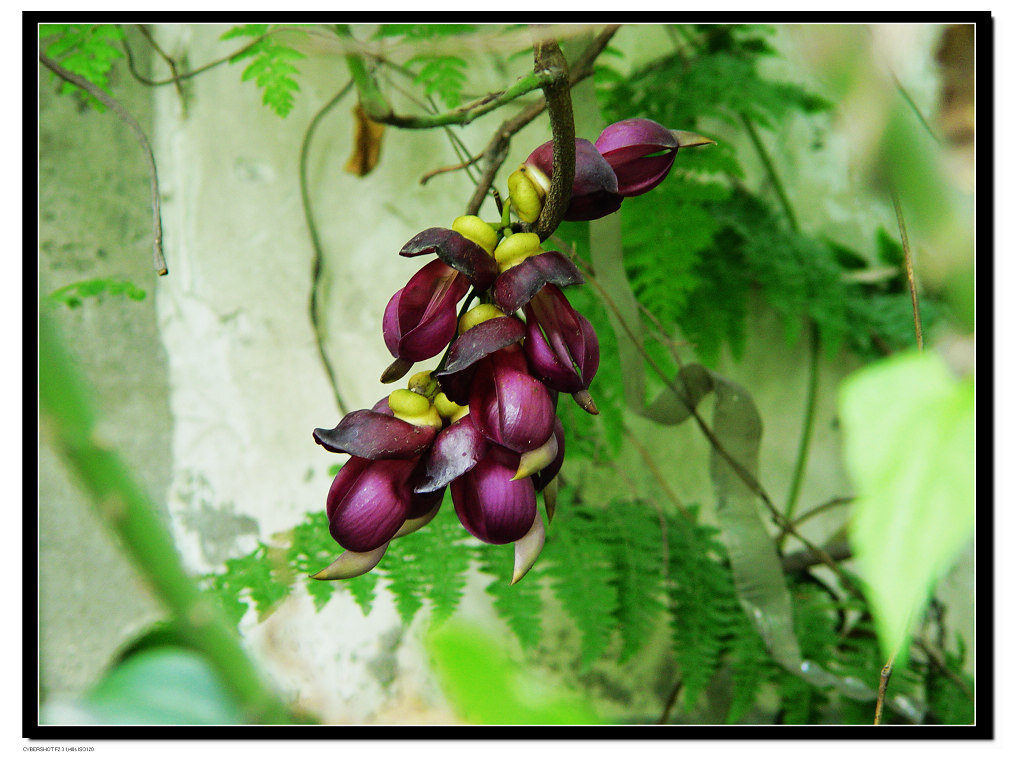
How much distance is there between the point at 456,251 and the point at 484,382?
0.06 metres

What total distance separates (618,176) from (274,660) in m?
0.73

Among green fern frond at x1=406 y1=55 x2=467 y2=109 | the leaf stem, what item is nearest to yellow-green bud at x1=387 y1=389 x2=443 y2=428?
the leaf stem

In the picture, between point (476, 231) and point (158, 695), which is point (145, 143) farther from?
point (158, 695)

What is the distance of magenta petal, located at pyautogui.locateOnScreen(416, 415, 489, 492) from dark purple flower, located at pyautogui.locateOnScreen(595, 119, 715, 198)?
0.14 metres

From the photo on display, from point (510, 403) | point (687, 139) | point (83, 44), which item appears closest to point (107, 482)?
point (510, 403)

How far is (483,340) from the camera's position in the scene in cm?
30

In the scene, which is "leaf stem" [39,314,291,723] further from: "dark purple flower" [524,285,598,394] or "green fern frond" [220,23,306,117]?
"green fern frond" [220,23,306,117]

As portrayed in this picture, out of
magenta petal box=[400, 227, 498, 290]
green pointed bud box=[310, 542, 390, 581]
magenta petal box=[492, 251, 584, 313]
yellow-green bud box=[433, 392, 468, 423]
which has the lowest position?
green pointed bud box=[310, 542, 390, 581]

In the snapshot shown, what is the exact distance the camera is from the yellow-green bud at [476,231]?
32 centimetres

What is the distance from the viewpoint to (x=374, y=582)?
65 centimetres

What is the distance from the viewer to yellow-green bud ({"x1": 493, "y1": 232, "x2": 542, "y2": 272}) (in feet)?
1.05

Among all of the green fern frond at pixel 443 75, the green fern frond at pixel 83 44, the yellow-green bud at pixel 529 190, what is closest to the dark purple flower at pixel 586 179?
the yellow-green bud at pixel 529 190

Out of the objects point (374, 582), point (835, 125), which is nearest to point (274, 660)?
point (374, 582)

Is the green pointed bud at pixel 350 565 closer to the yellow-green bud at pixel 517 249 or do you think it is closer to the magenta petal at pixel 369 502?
the magenta petal at pixel 369 502
